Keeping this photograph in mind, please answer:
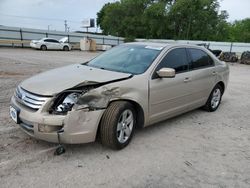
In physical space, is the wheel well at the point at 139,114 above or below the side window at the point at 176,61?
below

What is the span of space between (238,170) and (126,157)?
4.86 feet

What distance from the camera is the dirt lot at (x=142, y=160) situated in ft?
10.4

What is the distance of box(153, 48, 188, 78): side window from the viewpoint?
4620 millimetres

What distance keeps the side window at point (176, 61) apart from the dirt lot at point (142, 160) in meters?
1.10

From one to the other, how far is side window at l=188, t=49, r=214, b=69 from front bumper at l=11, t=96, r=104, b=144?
101 inches

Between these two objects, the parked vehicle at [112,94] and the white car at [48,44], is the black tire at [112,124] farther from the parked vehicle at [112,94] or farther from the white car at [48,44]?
the white car at [48,44]

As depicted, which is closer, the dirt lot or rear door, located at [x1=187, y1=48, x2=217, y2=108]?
the dirt lot

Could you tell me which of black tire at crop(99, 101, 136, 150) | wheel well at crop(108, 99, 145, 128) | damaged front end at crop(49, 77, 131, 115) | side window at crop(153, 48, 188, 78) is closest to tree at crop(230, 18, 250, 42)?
side window at crop(153, 48, 188, 78)

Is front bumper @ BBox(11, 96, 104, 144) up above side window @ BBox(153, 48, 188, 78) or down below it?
below

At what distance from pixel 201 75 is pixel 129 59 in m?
1.64

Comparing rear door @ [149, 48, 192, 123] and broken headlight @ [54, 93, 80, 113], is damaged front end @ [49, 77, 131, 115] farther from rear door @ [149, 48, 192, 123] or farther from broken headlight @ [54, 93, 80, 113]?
rear door @ [149, 48, 192, 123]

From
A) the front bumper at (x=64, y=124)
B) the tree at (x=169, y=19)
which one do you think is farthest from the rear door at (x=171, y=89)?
the tree at (x=169, y=19)

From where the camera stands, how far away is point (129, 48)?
16.6 feet

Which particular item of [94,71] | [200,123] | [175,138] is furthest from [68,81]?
[200,123]
